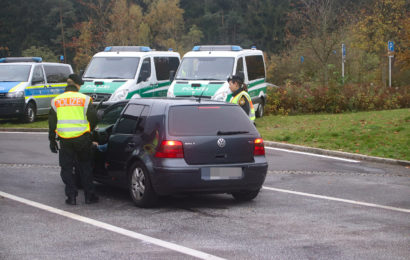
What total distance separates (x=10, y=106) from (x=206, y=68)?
21.7 feet

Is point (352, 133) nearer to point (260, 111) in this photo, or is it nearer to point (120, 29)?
point (260, 111)

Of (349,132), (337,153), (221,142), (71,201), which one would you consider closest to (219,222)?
(221,142)

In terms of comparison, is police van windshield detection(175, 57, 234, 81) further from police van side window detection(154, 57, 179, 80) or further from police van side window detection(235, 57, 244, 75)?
police van side window detection(154, 57, 179, 80)

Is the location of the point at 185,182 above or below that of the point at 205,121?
below

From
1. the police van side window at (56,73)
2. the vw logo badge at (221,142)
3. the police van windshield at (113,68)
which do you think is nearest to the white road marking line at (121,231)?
the vw logo badge at (221,142)

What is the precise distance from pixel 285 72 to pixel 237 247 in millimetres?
40977

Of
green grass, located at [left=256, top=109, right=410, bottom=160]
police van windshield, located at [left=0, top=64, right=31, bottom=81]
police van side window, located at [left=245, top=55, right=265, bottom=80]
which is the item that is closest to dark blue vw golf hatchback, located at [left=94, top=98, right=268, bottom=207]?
green grass, located at [left=256, top=109, right=410, bottom=160]

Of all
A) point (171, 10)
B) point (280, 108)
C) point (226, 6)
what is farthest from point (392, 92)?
point (226, 6)

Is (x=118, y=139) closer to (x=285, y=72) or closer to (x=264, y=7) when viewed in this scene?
(x=285, y=72)

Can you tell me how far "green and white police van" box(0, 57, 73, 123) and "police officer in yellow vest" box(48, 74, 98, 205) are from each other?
44.6ft

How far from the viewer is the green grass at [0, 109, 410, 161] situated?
1586cm

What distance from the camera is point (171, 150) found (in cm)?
864

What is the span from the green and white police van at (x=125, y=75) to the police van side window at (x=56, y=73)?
2672 millimetres

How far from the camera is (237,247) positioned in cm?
670
